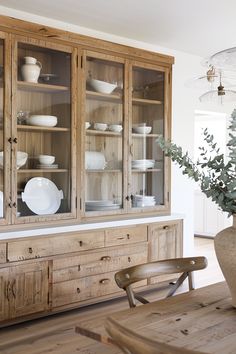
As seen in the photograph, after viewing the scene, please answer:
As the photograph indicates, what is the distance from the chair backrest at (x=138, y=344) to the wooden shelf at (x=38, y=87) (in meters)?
2.50

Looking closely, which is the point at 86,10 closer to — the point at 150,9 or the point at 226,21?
the point at 150,9

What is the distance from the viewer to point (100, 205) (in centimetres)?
377

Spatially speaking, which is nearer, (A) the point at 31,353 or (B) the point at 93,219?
(A) the point at 31,353

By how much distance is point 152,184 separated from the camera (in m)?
4.17

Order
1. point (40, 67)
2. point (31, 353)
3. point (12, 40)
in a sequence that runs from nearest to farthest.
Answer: point (31, 353)
point (12, 40)
point (40, 67)

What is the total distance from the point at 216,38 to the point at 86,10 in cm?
152

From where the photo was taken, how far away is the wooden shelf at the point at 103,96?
3.70 meters

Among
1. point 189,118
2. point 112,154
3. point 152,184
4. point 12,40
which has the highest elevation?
point 12,40

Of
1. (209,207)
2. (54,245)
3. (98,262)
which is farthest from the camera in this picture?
(209,207)

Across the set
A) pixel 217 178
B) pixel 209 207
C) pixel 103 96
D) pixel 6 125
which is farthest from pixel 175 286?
pixel 209 207

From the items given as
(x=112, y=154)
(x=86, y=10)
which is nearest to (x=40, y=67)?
(x=86, y=10)

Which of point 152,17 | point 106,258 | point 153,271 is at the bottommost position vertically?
point 106,258

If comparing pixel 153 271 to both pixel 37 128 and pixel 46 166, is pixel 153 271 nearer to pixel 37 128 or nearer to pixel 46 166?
pixel 46 166

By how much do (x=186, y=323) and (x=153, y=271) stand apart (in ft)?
1.85
